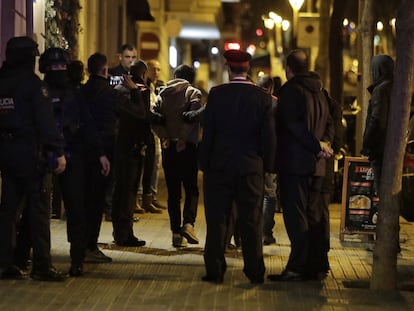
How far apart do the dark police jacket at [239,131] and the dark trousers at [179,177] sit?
7.11 feet

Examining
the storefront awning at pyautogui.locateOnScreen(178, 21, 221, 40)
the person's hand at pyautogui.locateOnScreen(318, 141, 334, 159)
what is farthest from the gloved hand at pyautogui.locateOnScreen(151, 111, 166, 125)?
the storefront awning at pyautogui.locateOnScreen(178, 21, 221, 40)

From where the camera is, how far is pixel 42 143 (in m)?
8.41

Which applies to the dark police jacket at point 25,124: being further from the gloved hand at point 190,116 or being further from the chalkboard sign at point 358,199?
the chalkboard sign at point 358,199

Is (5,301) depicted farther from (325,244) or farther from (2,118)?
(325,244)

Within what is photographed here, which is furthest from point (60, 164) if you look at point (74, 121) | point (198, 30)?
point (198, 30)

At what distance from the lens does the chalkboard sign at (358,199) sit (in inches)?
465

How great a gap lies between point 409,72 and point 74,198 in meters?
3.09

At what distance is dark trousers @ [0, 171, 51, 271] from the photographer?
8.53 m

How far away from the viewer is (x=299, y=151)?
8984 millimetres

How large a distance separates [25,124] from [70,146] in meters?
0.66

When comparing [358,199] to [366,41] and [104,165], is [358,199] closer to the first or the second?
[366,41]

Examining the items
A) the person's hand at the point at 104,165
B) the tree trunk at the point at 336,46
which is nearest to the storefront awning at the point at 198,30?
the tree trunk at the point at 336,46

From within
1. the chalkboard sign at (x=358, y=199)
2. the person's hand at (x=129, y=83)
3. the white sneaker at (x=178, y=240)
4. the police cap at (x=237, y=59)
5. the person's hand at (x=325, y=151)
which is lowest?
the white sneaker at (x=178, y=240)

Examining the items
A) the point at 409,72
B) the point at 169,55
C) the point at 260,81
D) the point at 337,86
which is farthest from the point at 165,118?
the point at 169,55
